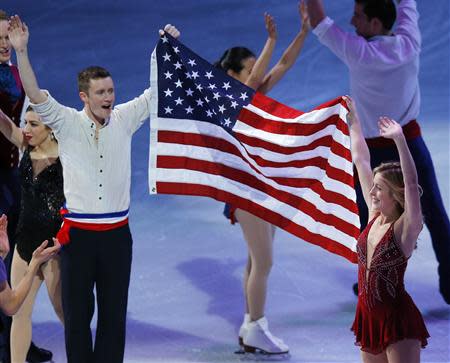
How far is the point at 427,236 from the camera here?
32.3 feet

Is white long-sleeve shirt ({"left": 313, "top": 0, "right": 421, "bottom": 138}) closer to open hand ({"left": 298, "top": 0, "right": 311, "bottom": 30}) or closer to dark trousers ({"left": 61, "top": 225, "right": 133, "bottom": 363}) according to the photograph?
open hand ({"left": 298, "top": 0, "right": 311, "bottom": 30})

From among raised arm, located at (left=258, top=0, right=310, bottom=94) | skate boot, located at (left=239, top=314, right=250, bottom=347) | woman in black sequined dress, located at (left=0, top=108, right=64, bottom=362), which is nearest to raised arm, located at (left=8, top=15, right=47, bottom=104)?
woman in black sequined dress, located at (left=0, top=108, right=64, bottom=362)

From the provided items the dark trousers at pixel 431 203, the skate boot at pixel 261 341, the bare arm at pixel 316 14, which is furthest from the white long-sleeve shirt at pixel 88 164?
the dark trousers at pixel 431 203

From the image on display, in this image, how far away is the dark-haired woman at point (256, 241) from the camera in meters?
7.66

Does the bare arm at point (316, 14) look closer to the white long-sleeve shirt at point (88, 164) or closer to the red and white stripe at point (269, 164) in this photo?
the red and white stripe at point (269, 164)

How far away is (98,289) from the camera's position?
21.7 ft

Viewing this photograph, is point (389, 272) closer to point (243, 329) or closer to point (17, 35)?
point (243, 329)

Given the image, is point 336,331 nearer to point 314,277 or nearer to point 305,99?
point 314,277

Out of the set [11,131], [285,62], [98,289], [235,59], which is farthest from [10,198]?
[285,62]

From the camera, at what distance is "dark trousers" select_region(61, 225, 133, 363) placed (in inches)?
256

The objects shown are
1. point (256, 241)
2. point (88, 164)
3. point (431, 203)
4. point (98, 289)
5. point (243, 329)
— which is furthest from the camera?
point (431, 203)

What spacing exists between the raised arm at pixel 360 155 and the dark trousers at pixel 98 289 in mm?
1400

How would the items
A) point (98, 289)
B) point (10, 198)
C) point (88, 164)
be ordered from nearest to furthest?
point (88, 164)
point (98, 289)
point (10, 198)

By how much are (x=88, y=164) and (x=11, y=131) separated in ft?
3.51
